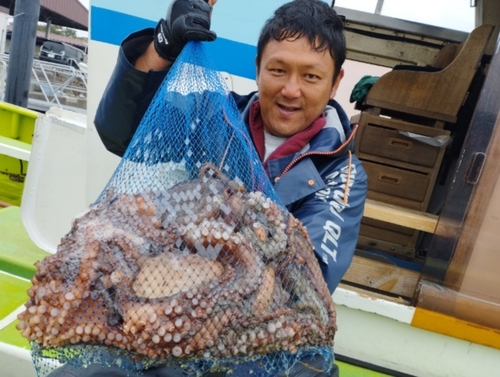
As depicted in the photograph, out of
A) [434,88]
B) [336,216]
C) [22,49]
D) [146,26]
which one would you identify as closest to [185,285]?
[336,216]

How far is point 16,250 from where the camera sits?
3654 millimetres

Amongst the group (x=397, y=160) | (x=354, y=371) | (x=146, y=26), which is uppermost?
(x=146, y=26)

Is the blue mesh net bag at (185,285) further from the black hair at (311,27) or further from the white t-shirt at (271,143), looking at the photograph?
the black hair at (311,27)

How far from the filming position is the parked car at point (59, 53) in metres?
18.6

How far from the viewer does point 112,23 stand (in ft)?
10.5

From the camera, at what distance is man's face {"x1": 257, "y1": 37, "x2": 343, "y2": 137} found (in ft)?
6.10

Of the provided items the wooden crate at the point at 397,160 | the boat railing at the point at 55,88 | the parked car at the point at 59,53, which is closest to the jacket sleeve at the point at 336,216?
the wooden crate at the point at 397,160

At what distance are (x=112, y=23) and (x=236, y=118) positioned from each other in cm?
182

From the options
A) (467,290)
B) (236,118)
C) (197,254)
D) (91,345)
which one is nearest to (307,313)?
(197,254)

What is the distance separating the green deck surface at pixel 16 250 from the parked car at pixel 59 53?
50.9 feet

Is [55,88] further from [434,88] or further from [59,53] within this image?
[434,88]

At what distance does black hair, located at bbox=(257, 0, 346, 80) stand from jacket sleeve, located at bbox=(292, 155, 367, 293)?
470 mm

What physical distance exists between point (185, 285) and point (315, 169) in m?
0.77

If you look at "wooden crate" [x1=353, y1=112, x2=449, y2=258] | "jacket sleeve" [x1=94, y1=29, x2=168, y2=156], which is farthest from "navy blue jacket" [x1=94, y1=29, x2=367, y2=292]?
"wooden crate" [x1=353, y1=112, x2=449, y2=258]
